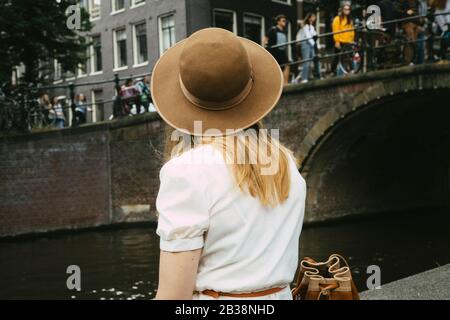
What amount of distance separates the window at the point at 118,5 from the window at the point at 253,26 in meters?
3.45

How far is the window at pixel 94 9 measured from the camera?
18852 millimetres

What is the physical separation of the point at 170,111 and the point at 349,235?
10.2 meters

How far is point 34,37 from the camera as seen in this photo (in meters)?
14.6

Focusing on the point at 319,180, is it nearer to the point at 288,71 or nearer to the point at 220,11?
the point at 288,71

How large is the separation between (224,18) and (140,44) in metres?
2.42

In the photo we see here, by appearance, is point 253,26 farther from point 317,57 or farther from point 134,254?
point 134,254

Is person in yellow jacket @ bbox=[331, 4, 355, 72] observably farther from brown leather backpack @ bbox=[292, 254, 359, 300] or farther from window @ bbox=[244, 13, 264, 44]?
brown leather backpack @ bbox=[292, 254, 359, 300]

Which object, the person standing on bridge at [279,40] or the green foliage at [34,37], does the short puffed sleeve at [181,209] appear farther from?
the green foliage at [34,37]

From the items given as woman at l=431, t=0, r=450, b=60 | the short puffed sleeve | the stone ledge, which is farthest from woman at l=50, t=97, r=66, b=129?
the short puffed sleeve

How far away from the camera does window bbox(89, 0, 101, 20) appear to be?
742 inches

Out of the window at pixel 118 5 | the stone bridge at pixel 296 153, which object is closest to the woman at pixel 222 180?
the stone bridge at pixel 296 153

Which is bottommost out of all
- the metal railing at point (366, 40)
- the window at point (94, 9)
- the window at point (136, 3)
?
the metal railing at point (366, 40)

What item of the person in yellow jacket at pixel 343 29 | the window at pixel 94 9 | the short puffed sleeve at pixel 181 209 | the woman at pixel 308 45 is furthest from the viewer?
the window at pixel 94 9

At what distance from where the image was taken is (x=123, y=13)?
1702cm
